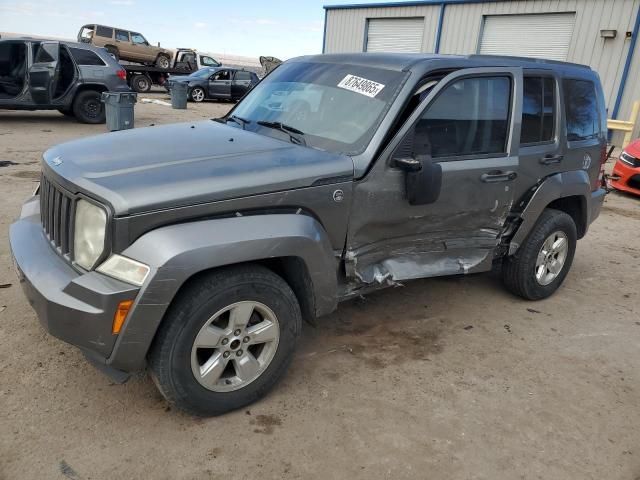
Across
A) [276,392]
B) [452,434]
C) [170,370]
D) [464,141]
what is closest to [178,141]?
[170,370]

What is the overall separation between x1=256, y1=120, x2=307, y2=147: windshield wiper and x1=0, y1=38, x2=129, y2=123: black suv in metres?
9.69

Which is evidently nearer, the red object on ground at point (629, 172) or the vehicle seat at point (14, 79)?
the red object on ground at point (629, 172)

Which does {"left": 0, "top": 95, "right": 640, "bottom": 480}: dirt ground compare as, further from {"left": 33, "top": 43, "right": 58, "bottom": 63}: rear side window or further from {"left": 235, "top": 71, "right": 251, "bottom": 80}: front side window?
{"left": 235, "top": 71, "right": 251, "bottom": 80}: front side window

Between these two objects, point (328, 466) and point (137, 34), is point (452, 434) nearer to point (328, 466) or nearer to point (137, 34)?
point (328, 466)

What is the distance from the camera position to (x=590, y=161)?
4.46 m

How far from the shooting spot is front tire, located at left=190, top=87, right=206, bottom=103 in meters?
19.6

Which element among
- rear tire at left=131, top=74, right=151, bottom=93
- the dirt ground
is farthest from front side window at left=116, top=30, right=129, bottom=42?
the dirt ground

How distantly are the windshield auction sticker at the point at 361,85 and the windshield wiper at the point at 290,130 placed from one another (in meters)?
0.45

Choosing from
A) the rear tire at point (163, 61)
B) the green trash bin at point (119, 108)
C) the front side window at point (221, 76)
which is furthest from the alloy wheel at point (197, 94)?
the green trash bin at point (119, 108)

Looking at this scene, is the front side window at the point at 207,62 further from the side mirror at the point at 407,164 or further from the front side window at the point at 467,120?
the side mirror at the point at 407,164

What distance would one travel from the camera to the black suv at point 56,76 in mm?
10922

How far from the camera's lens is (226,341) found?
2.60 metres

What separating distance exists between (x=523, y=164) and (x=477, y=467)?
2.23m

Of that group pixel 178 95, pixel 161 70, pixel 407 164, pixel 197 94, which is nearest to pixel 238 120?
pixel 407 164
